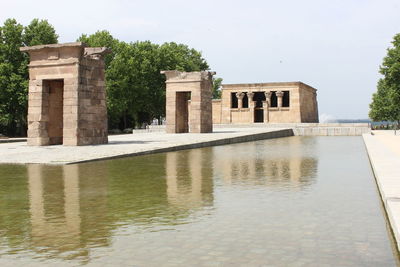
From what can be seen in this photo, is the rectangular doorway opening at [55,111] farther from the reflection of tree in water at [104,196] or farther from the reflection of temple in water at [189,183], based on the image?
the reflection of temple in water at [189,183]

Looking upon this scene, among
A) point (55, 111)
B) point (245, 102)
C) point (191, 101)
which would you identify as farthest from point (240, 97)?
point (55, 111)

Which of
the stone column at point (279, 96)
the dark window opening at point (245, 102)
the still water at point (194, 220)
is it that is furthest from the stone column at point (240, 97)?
the still water at point (194, 220)

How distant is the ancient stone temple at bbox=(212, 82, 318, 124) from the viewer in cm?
5994

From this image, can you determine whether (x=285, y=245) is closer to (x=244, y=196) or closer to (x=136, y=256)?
(x=136, y=256)

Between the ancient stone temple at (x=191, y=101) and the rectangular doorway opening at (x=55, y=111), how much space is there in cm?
1359

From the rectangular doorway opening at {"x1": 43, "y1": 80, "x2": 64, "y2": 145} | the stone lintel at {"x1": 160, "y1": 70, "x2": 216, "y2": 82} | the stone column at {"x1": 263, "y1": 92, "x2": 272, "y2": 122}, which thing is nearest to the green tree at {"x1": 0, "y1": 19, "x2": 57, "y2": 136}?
the stone lintel at {"x1": 160, "y1": 70, "x2": 216, "y2": 82}

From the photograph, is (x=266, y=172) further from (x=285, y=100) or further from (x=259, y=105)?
(x=259, y=105)

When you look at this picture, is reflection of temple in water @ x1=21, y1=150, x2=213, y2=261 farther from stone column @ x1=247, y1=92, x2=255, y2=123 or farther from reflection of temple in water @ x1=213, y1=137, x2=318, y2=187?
stone column @ x1=247, y1=92, x2=255, y2=123

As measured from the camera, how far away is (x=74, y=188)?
920cm

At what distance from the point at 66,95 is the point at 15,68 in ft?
82.6

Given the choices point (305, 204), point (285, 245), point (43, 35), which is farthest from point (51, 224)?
point (43, 35)

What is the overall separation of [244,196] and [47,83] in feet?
54.8

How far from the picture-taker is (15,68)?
43750mm

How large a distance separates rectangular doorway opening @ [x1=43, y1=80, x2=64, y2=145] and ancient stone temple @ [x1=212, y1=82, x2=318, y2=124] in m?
39.8
